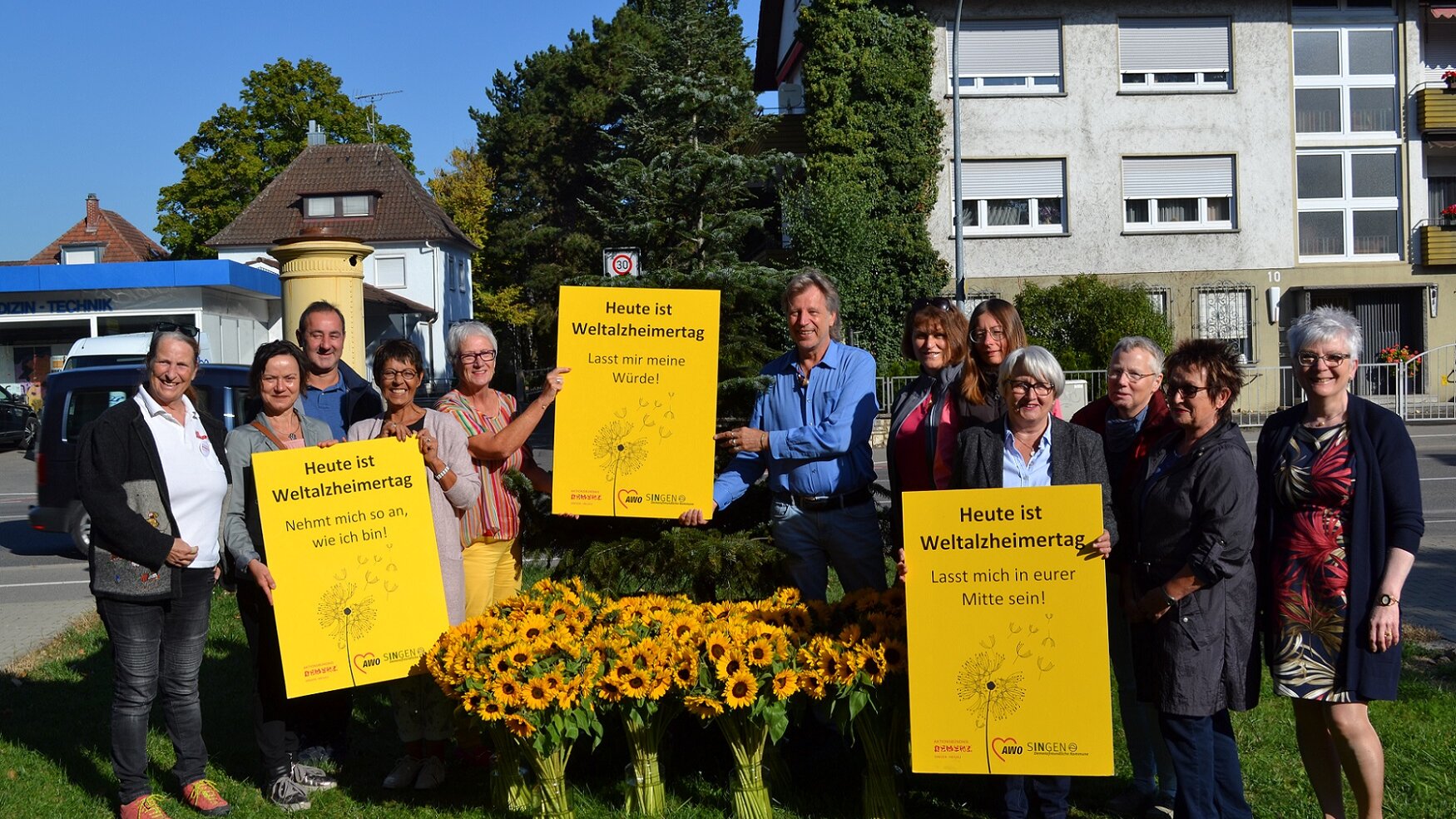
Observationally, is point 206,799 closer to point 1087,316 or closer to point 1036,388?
point 1036,388

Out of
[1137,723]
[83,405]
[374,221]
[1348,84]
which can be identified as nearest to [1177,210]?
[1348,84]

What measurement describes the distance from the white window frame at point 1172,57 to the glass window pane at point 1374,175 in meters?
3.87

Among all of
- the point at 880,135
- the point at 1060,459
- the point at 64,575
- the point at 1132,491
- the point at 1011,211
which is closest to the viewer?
the point at 1060,459

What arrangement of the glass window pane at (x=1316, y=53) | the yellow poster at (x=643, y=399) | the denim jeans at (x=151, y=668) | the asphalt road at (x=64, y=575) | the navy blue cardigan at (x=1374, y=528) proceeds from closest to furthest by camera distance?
the navy blue cardigan at (x=1374, y=528)
the denim jeans at (x=151, y=668)
the yellow poster at (x=643, y=399)
the asphalt road at (x=64, y=575)
the glass window pane at (x=1316, y=53)

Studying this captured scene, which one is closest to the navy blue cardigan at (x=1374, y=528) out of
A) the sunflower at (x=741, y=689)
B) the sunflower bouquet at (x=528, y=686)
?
the sunflower at (x=741, y=689)

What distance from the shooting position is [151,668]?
4.68 meters

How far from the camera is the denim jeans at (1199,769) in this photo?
3.96m

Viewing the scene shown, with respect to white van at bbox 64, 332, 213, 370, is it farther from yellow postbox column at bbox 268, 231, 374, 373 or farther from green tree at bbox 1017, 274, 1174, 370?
green tree at bbox 1017, 274, 1174, 370

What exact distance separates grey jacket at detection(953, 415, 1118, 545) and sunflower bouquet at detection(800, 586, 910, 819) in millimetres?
646

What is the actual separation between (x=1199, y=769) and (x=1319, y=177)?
2726 centimetres

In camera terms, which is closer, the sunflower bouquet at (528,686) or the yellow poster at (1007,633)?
the yellow poster at (1007,633)

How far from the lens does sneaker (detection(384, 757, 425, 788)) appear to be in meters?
5.05

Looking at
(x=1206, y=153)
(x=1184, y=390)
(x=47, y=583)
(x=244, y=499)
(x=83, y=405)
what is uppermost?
(x=1206, y=153)

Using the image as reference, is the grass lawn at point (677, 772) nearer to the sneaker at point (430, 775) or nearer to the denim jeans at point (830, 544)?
the sneaker at point (430, 775)
